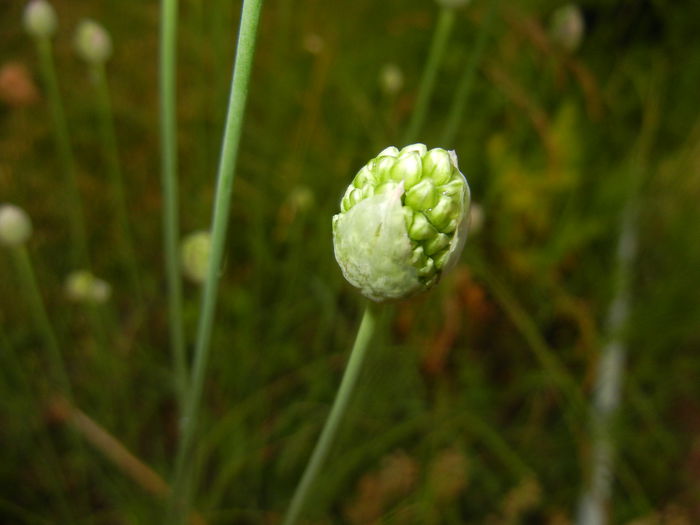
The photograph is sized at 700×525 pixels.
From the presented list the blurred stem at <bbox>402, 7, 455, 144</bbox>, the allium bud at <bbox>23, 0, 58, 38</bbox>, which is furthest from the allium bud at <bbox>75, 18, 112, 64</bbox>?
the blurred stem at <bbox>402, 7, 455, 144</bbox>

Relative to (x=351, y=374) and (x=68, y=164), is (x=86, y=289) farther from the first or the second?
(x=351, y=374)

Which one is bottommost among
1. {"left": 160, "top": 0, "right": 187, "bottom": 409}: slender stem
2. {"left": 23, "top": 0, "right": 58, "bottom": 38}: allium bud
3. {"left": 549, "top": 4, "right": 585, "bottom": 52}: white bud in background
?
{"left": 160, "top": 0, "right": 187, "bottom": 409}: slender stem

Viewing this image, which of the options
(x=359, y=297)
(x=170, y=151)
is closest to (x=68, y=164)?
(x=170, y=151)

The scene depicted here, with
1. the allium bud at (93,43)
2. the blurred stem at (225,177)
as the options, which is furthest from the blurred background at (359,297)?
the blurred stem at (225,177)

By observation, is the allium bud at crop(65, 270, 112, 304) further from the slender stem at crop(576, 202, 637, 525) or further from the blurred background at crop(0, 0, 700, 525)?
the slender stem at crop(576, 202, 637, 525)

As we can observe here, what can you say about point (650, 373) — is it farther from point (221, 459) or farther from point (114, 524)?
point (114, 524)

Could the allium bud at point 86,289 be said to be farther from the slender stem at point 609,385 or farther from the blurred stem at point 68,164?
the slender stem at point 609,385

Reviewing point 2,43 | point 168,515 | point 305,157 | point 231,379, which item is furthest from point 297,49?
point 168,515
